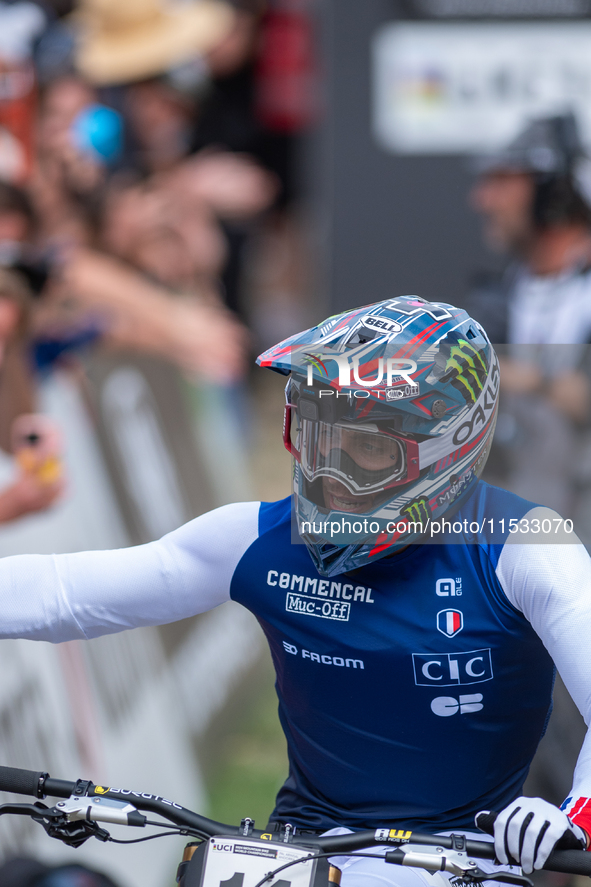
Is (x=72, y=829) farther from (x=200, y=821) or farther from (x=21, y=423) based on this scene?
(x=21, y=423)

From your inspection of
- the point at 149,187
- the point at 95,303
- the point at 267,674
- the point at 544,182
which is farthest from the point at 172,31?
the point at 267,674

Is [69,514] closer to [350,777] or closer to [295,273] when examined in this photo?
[350,777]

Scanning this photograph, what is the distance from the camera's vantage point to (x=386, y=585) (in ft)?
7.88

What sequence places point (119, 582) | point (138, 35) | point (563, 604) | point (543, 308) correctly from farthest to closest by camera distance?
point (138, 35), point (543, 308), point (119, 582), point (563, 604)

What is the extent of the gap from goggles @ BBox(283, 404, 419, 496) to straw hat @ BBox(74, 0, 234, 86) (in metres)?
5.45

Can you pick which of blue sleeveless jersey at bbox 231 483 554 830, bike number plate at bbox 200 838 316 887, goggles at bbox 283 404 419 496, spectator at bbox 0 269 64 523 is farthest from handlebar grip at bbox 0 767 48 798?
spectator at bbox 0 269 64 523

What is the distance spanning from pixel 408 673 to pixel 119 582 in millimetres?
703

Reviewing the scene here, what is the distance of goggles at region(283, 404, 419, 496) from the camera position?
230 centimetres

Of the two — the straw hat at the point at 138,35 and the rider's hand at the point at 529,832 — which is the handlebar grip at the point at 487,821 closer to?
the rider's hand at the point at 529,832

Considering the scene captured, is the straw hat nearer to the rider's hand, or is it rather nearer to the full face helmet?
the full face helmet

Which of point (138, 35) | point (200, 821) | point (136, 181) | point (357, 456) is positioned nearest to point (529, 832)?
point (200, 821)

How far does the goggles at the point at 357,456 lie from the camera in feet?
7.55

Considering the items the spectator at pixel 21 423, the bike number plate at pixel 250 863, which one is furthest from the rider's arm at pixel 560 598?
the spectator at pixel 21 423

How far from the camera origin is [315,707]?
2.46 m
